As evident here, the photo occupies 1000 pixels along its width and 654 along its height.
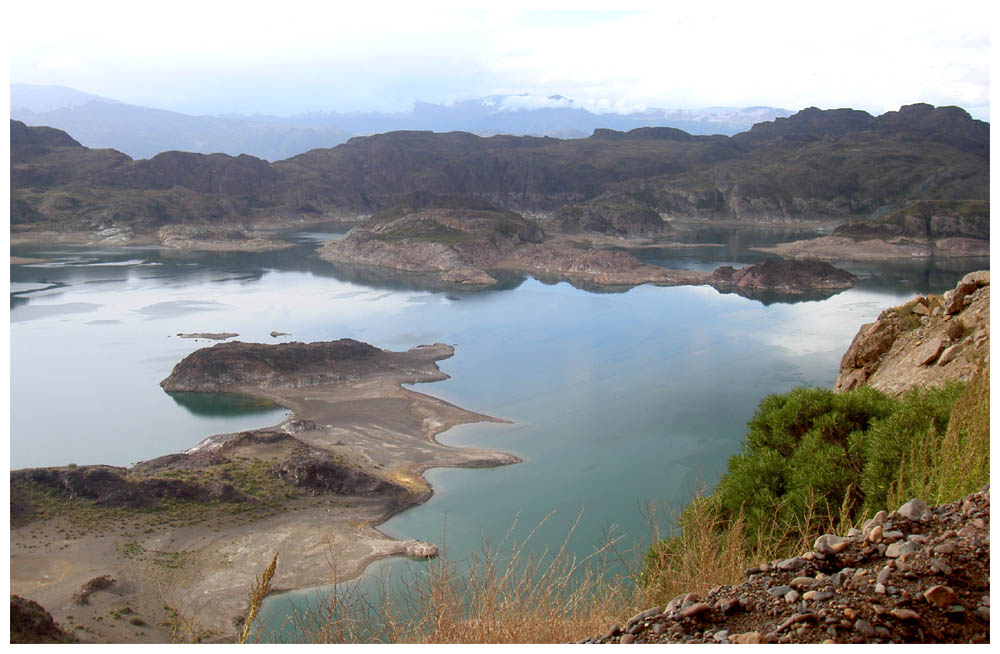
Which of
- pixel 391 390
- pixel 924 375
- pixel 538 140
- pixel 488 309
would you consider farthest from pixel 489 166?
pixel 924 375

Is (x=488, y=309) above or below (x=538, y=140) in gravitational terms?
below

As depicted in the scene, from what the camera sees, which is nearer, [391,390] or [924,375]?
[924,375]

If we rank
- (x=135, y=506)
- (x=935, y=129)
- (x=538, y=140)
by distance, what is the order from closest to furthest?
1. (x=135, y=506)
2. (x=935, y=129)
3. (x=538, y=140)

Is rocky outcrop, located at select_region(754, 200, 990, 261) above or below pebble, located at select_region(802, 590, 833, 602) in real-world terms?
above

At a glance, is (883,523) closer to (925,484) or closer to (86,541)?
(925,484)

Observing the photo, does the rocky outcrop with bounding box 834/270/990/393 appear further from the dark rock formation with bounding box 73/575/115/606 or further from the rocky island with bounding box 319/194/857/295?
the rocky island with bounding box 319/194/857/295

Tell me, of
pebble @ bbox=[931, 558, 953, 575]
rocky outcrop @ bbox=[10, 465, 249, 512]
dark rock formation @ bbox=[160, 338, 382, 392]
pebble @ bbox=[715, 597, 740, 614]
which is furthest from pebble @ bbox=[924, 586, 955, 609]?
dark rock formation @ bbox=[160, 338, 382, 392]
